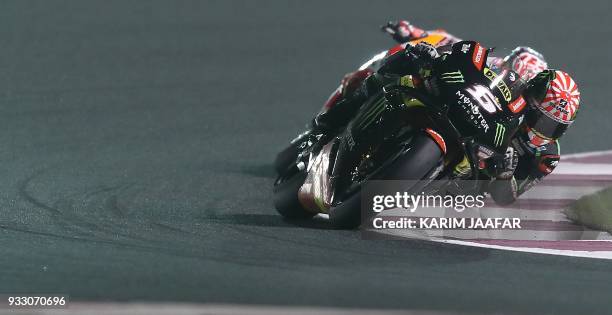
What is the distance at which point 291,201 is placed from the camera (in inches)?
340

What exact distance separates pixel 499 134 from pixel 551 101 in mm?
517

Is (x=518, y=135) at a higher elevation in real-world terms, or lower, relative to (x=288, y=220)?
higher

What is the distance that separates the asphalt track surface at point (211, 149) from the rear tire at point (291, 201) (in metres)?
0.10

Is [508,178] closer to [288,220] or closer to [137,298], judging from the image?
[288,220]

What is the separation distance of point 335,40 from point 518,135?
23.8 ft

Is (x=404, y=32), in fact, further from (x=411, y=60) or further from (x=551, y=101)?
(x=551, y=101)

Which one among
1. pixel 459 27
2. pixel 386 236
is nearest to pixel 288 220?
pixel 386 236

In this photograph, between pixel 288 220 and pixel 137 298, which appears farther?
pixel 288 220

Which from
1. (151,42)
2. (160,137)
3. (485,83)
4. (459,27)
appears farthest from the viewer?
(459,27)

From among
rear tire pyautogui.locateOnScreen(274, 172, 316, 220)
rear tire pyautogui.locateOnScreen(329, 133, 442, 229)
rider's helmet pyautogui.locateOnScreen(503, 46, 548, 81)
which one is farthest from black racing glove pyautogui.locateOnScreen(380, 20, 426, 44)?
rear tire pyautogui.locateOnScreen(329, 133, 442, 229)

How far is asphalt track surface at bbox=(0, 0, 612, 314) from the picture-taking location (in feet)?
21.4

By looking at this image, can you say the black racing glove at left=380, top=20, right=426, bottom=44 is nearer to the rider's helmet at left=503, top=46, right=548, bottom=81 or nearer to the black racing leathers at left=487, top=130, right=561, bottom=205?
the rider's helmet at left=503, top=46, right=548, bottom=81

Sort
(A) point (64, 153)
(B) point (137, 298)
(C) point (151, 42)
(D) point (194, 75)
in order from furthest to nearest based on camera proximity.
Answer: (C) point (151, 42)
(D) point (194, 75)
(A) point (64, 153)
(B) point (137, 298)

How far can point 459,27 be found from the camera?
1573 centimetres
